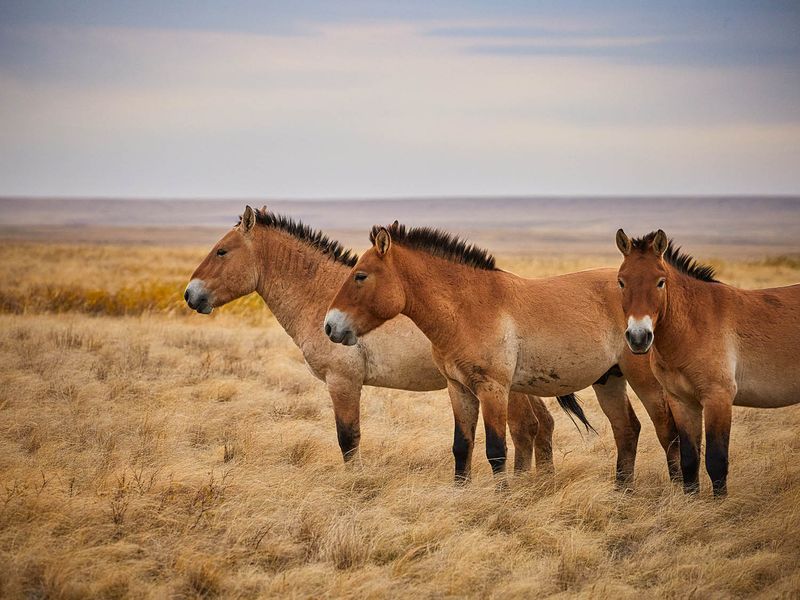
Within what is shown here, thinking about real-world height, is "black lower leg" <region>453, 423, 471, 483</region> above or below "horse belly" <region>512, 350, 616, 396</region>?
below

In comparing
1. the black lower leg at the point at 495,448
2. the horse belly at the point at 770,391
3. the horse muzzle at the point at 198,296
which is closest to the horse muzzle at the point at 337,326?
the black lower leg at the point at 495,448

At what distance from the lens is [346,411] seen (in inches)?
272

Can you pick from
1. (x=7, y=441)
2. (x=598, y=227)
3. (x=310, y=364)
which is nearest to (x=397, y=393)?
(x=310, y=364)

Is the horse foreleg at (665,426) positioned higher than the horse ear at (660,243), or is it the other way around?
the horse ear at (660,243)

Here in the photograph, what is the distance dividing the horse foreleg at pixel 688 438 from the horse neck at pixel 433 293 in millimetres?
1847

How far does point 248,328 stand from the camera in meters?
15.3

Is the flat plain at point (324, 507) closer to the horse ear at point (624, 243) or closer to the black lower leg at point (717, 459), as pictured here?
the black lower leg at point (717, 459)

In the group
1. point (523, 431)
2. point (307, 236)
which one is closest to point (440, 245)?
point (307, 236)

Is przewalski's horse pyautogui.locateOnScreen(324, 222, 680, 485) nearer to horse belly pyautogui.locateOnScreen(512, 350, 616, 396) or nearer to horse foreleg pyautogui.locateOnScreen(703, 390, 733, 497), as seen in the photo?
horse belly pyautogui.locateOnScreen(512, 350, 616, 396)

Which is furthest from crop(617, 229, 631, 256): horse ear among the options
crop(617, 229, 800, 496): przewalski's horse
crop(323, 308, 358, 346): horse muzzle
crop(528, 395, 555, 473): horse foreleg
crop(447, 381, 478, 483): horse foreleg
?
crop(323, 308, 358, 346): horse muzzle

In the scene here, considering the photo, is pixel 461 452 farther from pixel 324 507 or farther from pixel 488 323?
pixel 324 507

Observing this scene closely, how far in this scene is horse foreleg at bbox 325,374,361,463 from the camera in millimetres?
6891

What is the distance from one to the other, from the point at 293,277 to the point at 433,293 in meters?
1.75

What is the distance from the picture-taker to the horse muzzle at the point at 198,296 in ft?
23.6
